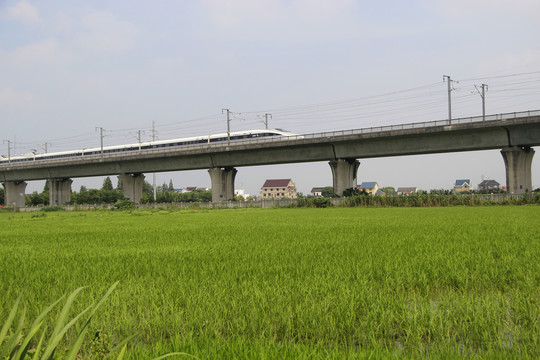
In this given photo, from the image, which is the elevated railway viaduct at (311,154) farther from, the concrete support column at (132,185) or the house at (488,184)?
the house at (488,184)

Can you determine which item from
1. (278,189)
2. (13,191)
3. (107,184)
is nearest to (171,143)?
(13,191)

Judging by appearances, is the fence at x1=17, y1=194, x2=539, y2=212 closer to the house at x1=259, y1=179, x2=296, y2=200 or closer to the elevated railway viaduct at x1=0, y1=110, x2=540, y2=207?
the elevated railway viaduct at x1=0, y1=110, x2=540, y2=207

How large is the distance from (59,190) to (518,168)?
64458 millimetres

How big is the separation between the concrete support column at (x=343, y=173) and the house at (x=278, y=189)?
13818 cm

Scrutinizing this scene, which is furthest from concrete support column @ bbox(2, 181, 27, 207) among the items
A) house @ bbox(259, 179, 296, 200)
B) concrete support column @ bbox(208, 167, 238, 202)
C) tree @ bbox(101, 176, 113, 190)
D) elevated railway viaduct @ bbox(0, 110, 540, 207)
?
house @ bbox(259, 179, 296, 200)

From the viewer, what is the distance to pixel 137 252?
9602 mm

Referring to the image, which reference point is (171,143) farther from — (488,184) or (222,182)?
(488,184)

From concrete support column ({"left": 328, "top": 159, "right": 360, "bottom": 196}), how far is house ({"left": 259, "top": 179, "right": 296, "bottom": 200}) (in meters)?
138

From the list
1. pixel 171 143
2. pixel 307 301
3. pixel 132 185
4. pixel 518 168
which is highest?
pixel 171 143

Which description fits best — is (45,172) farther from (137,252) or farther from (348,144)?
(137,252)

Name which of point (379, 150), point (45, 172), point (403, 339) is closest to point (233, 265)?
point (403, 339)

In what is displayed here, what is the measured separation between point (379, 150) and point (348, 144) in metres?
3.65

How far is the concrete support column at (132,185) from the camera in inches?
2549

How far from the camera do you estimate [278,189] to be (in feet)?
628
